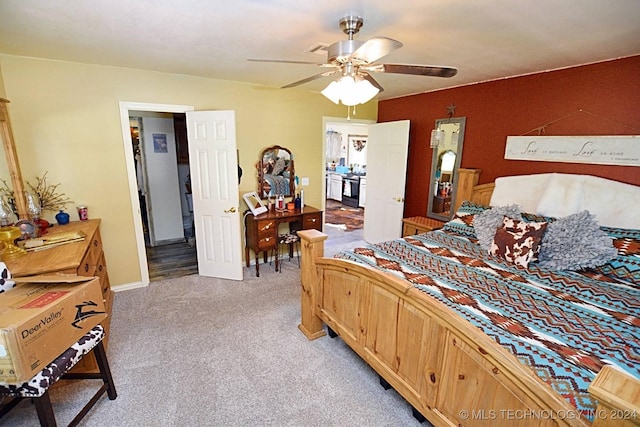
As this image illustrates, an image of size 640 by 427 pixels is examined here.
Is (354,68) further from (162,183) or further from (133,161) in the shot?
(162,183)

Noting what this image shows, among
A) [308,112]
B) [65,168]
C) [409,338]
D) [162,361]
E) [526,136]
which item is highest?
[308,112]

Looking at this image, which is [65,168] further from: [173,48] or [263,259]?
[263,259]

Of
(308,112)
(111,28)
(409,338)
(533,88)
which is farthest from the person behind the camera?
(308,112)

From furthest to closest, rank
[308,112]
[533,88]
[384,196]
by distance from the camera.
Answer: [384,196]
[308,112]
[533,88]

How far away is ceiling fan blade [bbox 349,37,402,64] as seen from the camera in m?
1.35

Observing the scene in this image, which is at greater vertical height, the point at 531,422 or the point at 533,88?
the point at 533,88

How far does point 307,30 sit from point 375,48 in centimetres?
71

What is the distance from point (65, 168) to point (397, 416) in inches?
141

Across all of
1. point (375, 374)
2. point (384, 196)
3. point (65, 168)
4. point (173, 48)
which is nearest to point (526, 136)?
point (384, 196)

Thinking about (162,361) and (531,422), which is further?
(162,361)

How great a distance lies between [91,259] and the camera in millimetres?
2418

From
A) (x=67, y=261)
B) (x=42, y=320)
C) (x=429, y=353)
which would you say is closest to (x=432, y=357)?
(x=429, y=353)

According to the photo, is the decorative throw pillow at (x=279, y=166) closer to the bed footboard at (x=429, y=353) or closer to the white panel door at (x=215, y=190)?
the white panel door at (x=215, y=190)

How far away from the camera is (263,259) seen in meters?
4.22
